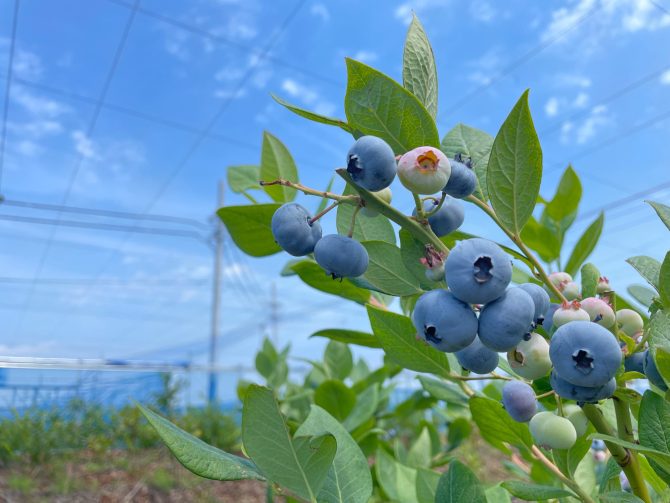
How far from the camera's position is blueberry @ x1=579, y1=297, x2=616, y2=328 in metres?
0.49

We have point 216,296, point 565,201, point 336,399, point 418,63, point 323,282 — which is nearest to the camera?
point 418,63

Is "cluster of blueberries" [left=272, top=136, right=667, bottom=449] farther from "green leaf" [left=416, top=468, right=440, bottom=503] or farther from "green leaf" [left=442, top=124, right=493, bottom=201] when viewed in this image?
"green leaf" [left=416, top=468, right=440, bottom=503]

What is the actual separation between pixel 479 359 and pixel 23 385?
12.0ft

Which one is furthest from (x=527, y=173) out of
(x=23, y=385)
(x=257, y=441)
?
(x=23, y=385)

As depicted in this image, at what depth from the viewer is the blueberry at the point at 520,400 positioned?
527mm

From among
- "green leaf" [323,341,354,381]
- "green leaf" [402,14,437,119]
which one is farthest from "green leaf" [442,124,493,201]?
"green leaf" [323,341,354,381]

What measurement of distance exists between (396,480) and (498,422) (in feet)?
1.36

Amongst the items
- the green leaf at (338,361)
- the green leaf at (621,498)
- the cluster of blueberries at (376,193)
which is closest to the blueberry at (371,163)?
the cluster of blueberries at (376,193)

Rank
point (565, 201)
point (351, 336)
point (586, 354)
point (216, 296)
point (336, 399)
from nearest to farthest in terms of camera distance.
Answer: point (586, 354)
point (351, 336)
point (565, 201)
point (336, 399)
point (216, 296)

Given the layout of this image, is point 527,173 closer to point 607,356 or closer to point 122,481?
point 607,356

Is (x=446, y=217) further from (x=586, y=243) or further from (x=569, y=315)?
(x=586, y=243)

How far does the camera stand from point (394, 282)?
56 cm

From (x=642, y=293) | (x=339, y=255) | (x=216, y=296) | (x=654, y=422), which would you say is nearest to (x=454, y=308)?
(x=339, y=255)

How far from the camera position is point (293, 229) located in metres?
0.50
